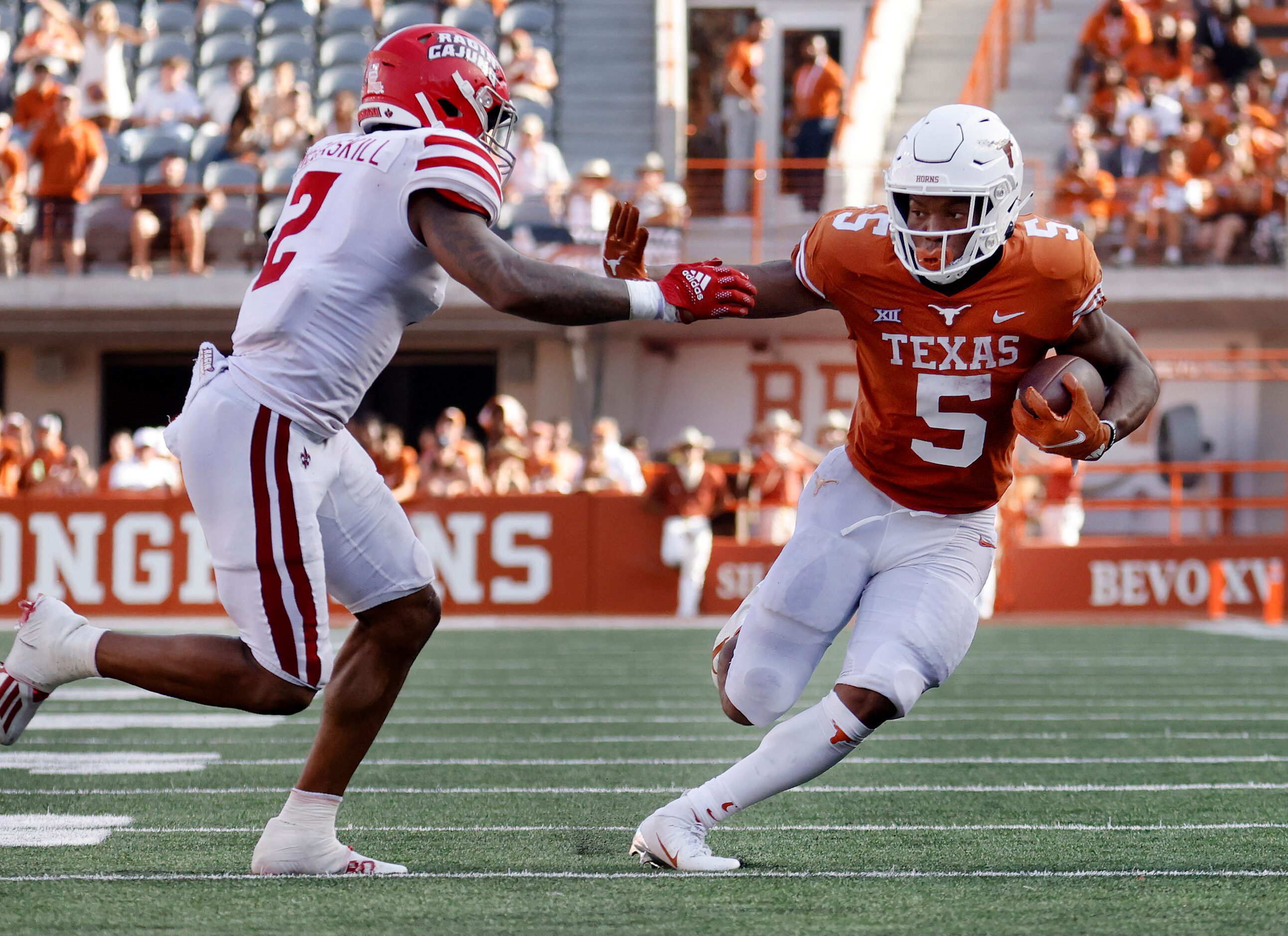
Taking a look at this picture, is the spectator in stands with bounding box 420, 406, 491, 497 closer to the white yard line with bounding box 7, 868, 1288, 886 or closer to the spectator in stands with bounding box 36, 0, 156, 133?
the spectator in stands with bounding box 36, 0, 156, 133

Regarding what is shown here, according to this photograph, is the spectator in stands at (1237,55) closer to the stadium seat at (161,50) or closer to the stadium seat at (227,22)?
the stadium seat at (227,22)

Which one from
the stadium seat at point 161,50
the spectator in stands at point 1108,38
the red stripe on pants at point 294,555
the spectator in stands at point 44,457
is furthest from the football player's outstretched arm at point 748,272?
the stadium seat at point 161,50

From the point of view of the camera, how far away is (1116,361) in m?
3.81

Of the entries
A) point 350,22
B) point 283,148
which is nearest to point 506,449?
point 283,148

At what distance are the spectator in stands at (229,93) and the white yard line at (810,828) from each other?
Answer: 39.6 ft

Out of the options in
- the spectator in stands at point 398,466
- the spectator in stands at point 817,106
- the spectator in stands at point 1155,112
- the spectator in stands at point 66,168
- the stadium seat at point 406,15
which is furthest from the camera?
the stadium seat at point 406,15

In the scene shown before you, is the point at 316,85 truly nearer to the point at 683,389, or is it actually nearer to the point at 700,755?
the point at 683,389

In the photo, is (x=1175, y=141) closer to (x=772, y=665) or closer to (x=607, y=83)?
(x=607, y=83)

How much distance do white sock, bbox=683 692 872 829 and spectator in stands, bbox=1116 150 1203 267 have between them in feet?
37.6

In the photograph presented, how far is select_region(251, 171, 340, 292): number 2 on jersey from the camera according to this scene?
342 centimetres

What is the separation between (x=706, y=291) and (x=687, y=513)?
27.3ft

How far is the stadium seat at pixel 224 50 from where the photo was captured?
1623 cm

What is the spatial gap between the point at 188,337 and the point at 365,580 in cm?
1284

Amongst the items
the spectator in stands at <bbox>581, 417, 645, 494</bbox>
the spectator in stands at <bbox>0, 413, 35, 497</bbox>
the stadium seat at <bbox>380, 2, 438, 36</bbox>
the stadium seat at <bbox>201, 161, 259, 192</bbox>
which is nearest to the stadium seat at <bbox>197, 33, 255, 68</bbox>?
the stadium seat at <bbox>380, 2, 438, 36</bbox>
